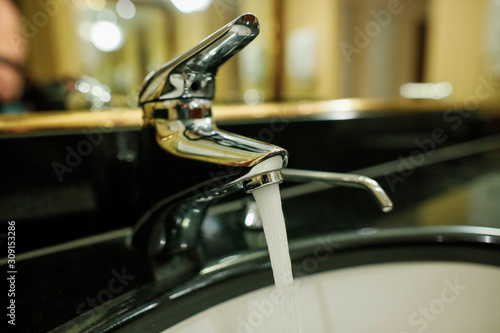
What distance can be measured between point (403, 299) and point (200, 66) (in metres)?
0.33

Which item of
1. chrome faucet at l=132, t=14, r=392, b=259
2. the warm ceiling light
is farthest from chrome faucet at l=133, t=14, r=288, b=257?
the warm ceiling light

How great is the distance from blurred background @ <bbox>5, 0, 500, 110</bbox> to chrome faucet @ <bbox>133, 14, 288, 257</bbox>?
357mm

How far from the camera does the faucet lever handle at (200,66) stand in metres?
0.22

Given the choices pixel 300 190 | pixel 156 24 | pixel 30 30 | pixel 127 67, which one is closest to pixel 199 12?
pixel 156 24

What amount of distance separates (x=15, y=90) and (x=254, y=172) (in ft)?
1.83

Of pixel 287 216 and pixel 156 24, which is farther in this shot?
pixel 156 24

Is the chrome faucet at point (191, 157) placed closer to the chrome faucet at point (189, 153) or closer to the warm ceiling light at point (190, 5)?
the chrome faucet at point (189, 153)

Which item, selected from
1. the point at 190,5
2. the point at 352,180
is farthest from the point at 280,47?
the point at 352,180

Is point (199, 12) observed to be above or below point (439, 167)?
above

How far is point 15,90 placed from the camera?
559mm

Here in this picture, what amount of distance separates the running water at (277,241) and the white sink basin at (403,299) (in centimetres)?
7

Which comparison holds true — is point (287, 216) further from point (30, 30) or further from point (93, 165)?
point (30, 30)

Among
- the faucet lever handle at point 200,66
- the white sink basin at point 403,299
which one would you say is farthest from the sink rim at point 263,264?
the faucet lever handle at point 200,66

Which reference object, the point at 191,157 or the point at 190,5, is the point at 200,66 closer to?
the point at 191,157
